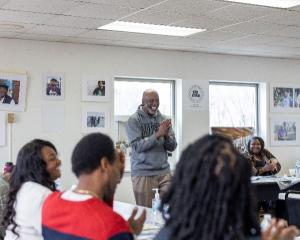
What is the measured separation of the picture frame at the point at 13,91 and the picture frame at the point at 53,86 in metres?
0.24

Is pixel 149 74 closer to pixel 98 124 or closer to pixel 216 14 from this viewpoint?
pixel 98 124

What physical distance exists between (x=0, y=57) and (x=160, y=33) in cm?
176

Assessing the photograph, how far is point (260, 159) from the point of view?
6.19 m

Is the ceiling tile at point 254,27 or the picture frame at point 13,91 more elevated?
the ceiling tile at point 254,27

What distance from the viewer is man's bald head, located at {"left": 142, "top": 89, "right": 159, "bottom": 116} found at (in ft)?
15.6

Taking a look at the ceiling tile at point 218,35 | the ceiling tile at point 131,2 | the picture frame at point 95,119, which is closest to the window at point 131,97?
the picture frame at point 95,119

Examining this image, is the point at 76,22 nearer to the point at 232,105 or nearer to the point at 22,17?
the point at 22,17

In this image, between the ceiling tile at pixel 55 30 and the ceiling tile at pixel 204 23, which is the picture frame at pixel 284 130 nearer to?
A: the ceiling tile at pixel 204 23

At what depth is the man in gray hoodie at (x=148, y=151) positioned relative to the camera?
4680mm

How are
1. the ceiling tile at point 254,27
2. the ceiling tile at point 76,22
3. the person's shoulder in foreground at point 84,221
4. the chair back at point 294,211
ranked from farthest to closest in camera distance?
the ceiling tile at point 254,27 → the ceiling tile at point 76,22 → the chair back at point 294,211 → the person's shoulder in foreground at point 84,221

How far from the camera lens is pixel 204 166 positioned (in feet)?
4.10

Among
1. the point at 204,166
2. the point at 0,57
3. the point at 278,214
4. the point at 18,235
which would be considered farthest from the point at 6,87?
the point at 204,166

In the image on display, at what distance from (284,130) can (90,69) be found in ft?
10.1

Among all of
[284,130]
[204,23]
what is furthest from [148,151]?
[284,130]
